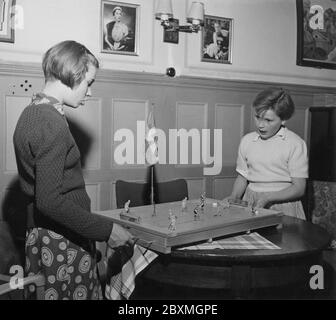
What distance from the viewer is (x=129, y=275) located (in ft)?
5.08

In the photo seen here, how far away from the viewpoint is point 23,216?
2398 mm

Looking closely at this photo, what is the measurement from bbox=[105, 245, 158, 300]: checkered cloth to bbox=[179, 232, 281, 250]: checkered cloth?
0.13 metres

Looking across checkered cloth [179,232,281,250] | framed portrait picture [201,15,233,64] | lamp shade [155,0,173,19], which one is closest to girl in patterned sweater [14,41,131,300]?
checkered cloth [179,232,281,250]

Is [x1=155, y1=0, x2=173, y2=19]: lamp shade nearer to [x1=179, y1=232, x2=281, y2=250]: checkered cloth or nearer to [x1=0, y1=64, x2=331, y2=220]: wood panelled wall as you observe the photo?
[x1=0, y1=64, x2=331, y2=220]: wood panelled wall

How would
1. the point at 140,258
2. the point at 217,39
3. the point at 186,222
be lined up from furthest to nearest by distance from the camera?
the point at 217,39, the point at 186,222, the point at 140,258

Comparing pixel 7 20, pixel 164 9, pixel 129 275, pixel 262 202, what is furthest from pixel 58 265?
pixel 164 9

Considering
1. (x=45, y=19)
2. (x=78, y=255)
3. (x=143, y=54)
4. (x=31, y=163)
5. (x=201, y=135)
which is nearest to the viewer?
(x=31, y=163)

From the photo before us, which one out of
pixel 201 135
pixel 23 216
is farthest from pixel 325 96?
pixel 23 216

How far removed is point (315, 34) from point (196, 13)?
3.03 ft

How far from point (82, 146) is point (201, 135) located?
2.78 ft

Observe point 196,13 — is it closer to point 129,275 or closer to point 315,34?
point 315,34

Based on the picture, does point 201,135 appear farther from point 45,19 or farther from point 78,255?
point 78,255

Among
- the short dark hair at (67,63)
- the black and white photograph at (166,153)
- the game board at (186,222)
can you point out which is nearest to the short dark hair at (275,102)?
the black and white photograph at (166,153)
